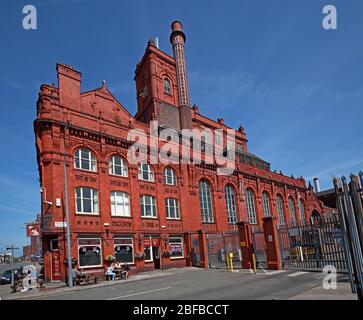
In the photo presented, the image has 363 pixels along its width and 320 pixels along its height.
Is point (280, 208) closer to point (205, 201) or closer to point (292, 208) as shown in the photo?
point (292, 208)

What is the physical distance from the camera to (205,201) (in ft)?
117

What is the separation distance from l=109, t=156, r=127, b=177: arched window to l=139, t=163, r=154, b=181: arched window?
5.57ft

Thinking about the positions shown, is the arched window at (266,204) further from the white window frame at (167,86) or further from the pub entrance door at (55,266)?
the pub entrance door at (55,266)

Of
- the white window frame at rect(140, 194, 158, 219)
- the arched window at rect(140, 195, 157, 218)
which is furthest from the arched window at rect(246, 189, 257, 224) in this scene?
the arched window at rect(140, 195, 157, 218)

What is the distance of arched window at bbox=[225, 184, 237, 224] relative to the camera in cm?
3844

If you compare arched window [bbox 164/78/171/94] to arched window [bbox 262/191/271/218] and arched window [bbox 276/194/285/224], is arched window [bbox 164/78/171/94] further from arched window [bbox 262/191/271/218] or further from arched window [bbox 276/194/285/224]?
arched window [bbox 276/194/285/224]

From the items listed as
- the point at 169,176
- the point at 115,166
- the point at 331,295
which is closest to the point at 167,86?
the point at 169,176

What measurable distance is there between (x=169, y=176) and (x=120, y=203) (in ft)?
21.9

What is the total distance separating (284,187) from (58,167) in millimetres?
36907

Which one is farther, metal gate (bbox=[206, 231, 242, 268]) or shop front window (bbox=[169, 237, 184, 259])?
shop front window (bbox=[169, 237, 184, 259])
